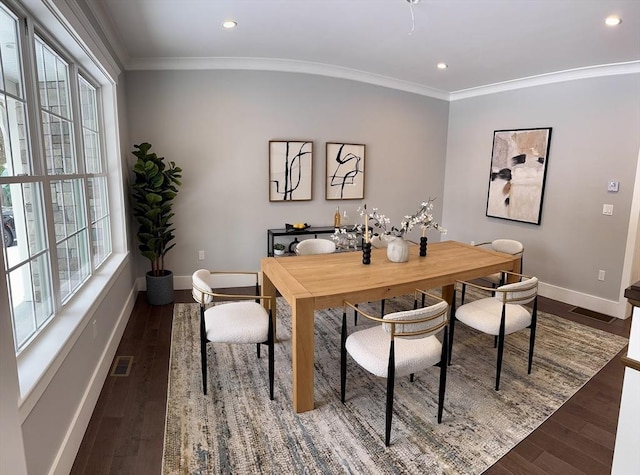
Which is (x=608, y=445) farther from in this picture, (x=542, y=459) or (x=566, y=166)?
(x=566, y=166)

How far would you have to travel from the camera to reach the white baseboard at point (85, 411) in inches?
74.8

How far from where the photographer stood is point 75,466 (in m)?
2.00

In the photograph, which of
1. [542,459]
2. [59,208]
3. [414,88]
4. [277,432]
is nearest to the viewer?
[542,459]

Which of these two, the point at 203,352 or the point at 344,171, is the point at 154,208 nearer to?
the point at 203,352

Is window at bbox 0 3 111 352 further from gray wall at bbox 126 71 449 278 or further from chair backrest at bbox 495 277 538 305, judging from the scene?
chair backrest at bbox 495 277 538 305

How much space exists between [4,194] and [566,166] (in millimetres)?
5202

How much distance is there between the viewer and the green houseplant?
397 centimetres

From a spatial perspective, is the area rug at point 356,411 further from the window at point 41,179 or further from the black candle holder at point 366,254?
the window at point 41,179

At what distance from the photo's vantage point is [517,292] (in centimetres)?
271

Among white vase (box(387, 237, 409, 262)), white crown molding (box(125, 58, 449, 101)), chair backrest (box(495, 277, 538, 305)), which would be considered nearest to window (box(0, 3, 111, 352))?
white crown molding (box(125, 58, 449, 101))

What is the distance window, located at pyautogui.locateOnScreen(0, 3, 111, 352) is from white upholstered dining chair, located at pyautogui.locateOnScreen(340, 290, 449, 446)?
1.77 m

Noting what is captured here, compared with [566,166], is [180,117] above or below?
above

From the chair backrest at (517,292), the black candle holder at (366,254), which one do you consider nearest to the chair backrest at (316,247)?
the black candle holder at (366,254)

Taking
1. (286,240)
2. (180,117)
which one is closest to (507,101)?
(286,240)
